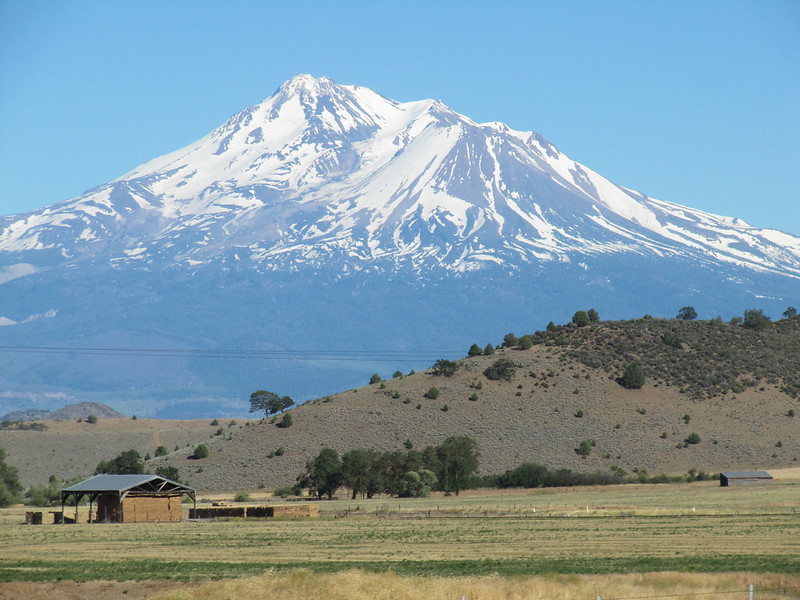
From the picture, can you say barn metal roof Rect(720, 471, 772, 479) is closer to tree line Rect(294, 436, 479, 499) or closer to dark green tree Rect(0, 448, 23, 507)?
tree line Rect(294, 436, 479, 499)

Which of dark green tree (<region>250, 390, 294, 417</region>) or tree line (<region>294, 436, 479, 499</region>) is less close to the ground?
dark green tree (<region>250, 390, 294, 417</region>)

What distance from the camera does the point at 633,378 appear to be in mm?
131750

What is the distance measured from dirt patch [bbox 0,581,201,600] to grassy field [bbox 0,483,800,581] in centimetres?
114

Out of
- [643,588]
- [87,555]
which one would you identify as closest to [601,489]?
[87,555]

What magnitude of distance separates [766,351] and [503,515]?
80933mm

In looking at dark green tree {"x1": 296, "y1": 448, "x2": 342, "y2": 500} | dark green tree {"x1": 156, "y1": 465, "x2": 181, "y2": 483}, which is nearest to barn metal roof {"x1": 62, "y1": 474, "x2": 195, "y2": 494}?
dark green tree {"x1": 296, "y1": 448, "x2": 342, "y2": 500}

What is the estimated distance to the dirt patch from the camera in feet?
126

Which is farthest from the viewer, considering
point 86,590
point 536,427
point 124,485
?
point 536,427

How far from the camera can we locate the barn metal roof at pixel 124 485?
75.1m

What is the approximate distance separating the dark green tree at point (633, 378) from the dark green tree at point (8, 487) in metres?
64.4

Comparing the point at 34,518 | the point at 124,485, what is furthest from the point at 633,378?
the point at 34,518

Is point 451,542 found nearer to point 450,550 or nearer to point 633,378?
point 450,550

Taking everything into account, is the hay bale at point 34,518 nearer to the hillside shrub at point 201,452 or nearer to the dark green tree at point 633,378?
the hillside shrub at point 201,452

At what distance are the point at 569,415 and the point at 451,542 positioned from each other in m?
75.7
